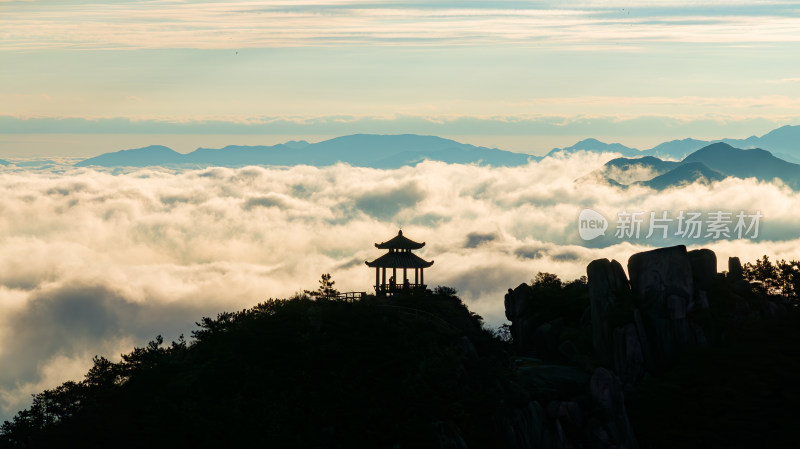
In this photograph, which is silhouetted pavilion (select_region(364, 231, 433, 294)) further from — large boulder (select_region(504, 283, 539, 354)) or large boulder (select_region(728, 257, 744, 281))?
large boulder (select_region(728, 257, 744, 281))

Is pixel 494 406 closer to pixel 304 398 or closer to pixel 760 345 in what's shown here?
pixel 304 398

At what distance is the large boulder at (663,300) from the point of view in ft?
187

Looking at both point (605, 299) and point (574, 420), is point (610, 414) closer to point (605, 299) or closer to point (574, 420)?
point (574, 420)

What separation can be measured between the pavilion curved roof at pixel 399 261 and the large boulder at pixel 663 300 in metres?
14.7

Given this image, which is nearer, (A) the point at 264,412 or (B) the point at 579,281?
(A) the point at 264,412

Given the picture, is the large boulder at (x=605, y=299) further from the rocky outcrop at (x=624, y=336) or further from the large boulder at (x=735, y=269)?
the large boulder at (x=735, y=269)

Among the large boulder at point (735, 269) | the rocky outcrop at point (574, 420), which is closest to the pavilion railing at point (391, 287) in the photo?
the rocky outcrop at point (574, 420)

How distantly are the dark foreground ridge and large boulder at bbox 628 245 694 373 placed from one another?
0.09m

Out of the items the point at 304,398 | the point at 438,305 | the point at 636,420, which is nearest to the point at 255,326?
the point at 304,398

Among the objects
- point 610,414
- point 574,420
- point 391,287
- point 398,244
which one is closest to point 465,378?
point 574,420

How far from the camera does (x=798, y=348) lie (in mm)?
55906

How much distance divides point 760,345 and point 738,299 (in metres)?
4.68

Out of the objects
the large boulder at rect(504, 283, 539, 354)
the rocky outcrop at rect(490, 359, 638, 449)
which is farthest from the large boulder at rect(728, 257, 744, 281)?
the rocky outcrop at rect(490, 359, 638, 449)

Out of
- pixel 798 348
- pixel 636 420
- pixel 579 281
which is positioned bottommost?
pixel 636 420
